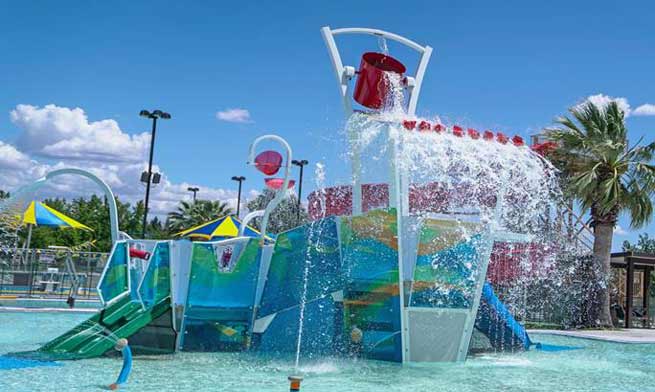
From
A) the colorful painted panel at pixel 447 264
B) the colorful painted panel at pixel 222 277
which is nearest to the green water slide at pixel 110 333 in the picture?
the colorful painted panel at pixel 222 277

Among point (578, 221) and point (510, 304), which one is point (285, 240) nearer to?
point (510, 304)

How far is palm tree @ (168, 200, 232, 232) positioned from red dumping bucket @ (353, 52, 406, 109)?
43196 mm

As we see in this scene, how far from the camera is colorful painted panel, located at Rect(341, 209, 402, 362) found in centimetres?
1077

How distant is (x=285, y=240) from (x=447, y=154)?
2993 millimetres


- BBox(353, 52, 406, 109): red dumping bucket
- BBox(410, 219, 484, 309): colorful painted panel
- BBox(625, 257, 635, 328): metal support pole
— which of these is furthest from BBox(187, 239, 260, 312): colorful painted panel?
BBox(625, 257, 635, 328): metal support pole

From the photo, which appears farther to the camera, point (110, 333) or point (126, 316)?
point (126, 316)

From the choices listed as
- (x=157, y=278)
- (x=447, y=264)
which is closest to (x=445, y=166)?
(x=447, y=264)

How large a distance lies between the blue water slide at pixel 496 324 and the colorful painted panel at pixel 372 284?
10.0 feet

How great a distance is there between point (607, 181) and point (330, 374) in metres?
14.5

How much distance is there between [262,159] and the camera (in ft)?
42.1

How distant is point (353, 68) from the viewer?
1247cm

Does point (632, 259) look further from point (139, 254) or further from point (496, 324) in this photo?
point (139, 254)

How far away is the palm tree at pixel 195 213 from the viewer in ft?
180

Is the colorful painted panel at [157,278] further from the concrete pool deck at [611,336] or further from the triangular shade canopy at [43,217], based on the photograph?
the triangular shade canopy at [43,217]
